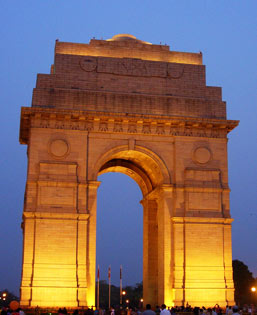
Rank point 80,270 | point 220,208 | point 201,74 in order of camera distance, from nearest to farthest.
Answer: point 80,270 → point 220,208 → point 201,74

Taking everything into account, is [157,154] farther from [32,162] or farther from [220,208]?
[32,162]

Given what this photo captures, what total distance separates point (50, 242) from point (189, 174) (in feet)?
30.6

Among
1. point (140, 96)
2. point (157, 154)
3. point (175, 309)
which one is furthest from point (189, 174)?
point (175, 309)

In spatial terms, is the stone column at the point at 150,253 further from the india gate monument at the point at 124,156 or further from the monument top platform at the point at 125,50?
the monument top platform at the point at 125,50

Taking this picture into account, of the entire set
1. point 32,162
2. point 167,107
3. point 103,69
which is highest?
point 103,69

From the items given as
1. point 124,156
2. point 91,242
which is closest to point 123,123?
point 124,156

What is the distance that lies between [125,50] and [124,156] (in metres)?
6.89

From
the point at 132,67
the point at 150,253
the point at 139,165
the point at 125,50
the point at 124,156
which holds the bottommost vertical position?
the point at 150,253

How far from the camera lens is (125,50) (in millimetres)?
38031

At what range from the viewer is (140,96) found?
3634 centimetres

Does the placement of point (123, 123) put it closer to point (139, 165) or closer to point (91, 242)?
point (139, 165)

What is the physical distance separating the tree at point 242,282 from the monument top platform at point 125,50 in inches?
1350

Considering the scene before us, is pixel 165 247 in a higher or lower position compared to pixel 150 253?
lower

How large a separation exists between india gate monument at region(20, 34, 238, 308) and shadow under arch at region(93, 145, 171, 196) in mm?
87
